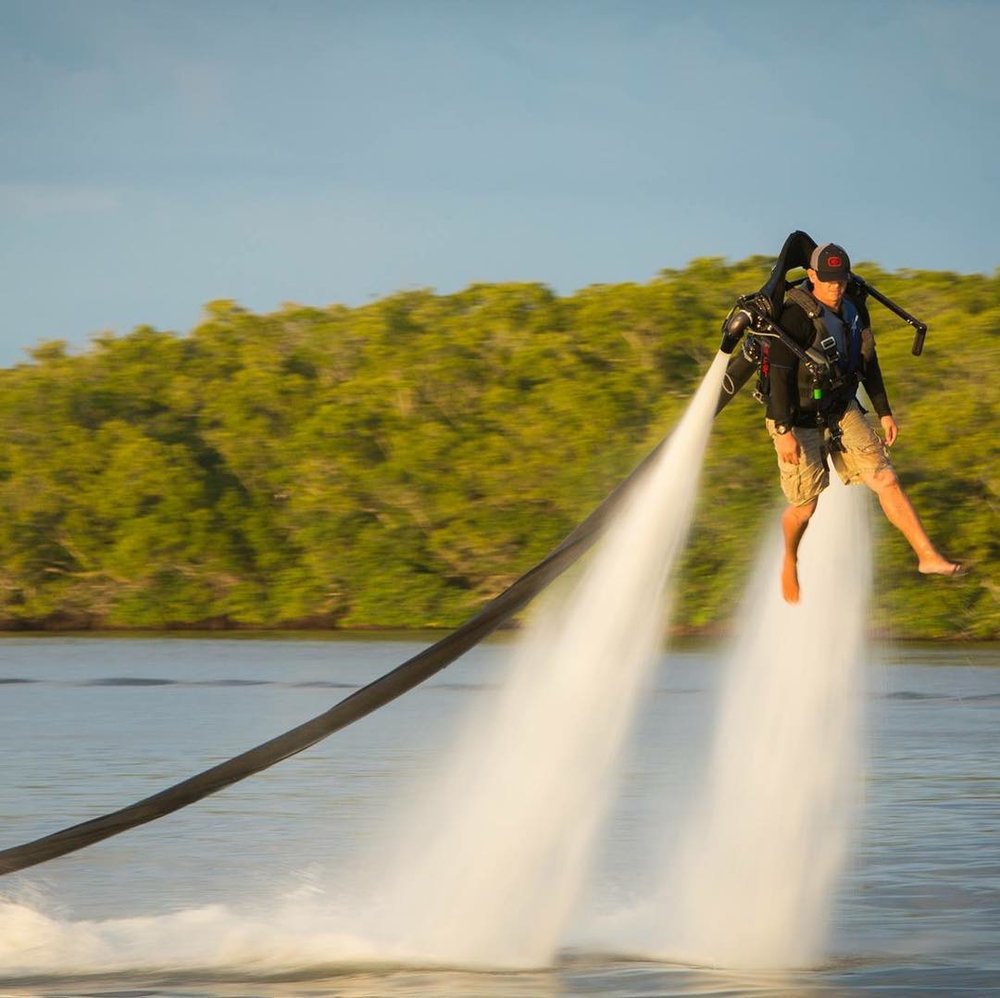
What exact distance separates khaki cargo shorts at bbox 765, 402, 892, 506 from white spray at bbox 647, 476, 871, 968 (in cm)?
73

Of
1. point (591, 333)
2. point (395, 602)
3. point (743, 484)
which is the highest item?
point (591, 333)

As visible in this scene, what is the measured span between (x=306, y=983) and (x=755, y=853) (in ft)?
7.88

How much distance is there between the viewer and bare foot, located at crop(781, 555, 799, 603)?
31.6ft

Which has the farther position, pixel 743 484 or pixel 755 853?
pixel 743 484

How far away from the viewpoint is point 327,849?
50.4 feet

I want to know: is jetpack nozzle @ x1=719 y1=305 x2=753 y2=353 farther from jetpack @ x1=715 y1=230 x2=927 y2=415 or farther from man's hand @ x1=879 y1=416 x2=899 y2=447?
man's hand @ x1=879 y1=416 x2=899 y2=447

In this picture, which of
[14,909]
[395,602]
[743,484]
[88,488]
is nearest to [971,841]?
[14,909]

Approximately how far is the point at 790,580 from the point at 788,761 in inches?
56.3

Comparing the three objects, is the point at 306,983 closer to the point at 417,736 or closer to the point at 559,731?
the point at 559,731

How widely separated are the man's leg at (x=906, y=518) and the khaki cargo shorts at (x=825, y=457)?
5 centimetres

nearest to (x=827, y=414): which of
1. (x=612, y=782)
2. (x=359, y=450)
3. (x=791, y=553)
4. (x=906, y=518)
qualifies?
A: (x=906, y=518)

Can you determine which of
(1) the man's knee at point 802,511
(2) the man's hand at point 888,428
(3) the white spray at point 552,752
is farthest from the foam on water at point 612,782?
(2) the man's hand at point 888,428

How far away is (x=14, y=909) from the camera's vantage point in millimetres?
12219

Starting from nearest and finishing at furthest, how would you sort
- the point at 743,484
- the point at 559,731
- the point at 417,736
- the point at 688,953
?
the point at 559,731 < the point at 688,953 < the point at 417,736 < the point at 743,484
